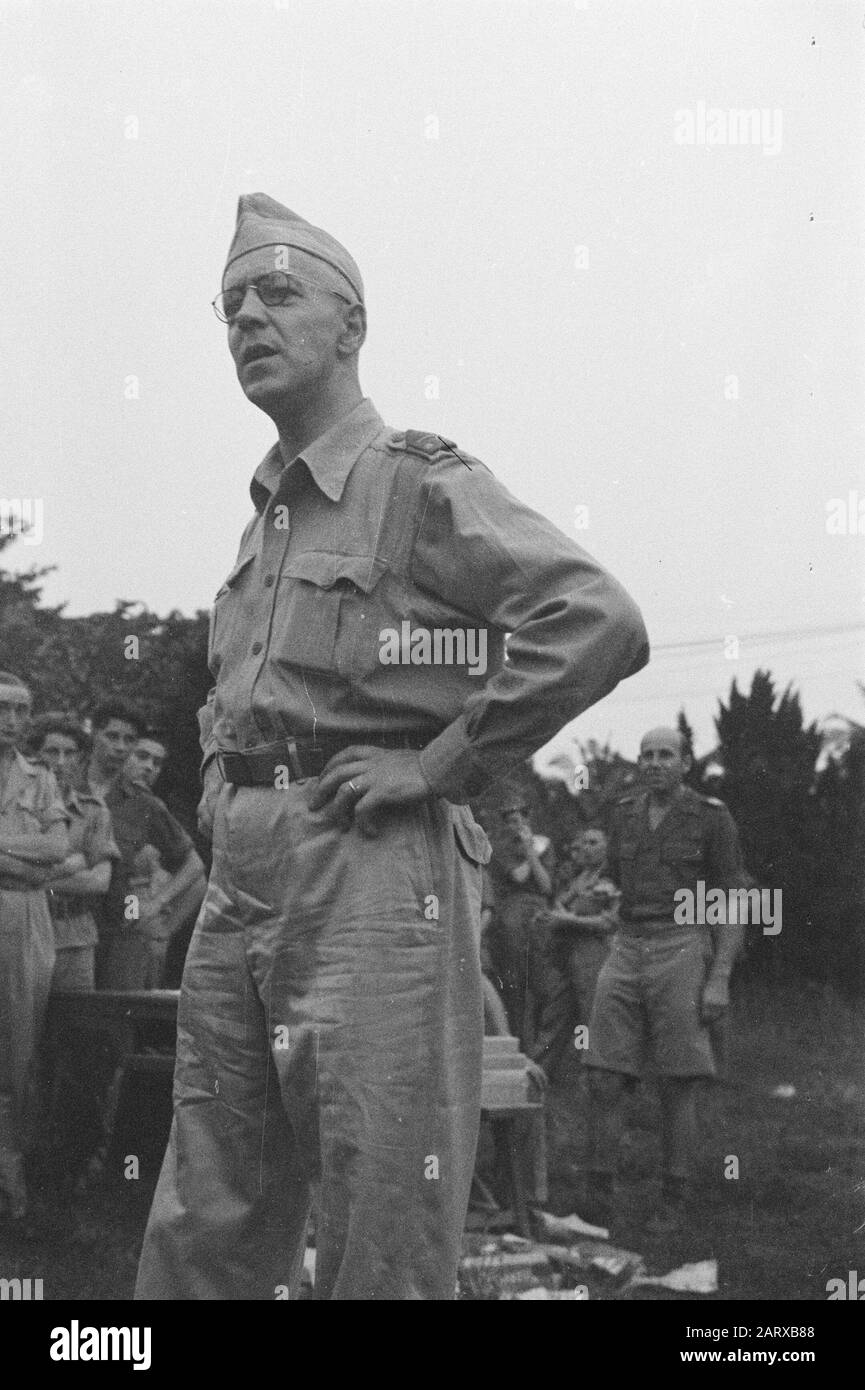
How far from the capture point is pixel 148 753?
5.21m

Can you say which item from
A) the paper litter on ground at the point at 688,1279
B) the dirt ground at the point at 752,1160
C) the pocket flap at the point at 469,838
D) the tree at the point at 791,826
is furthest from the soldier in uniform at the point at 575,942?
the pocket flap at the point at 469,838

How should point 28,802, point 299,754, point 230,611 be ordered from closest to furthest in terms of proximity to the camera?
point 299,754 < point 230,611 < point 28,802

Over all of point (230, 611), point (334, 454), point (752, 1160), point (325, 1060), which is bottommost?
point (752, 1160)

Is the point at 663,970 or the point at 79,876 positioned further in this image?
the point at 663,970

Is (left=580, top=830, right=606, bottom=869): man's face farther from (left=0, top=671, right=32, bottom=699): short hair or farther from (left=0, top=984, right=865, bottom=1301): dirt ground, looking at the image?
(left=0, top=671, right=32, bottom=699): short hair

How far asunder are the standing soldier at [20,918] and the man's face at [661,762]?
1.54m

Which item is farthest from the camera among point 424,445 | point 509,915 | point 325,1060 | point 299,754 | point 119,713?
point 509,915

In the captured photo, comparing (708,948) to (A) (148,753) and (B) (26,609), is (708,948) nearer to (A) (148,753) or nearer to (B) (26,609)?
(A) (148,753)

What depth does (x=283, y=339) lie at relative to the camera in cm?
347

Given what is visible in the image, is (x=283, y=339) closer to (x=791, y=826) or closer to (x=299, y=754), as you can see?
(x=299, y=754)

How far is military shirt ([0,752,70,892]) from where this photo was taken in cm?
505

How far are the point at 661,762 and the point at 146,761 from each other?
137 centimetres

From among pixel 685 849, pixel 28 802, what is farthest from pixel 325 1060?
pixel 685 849

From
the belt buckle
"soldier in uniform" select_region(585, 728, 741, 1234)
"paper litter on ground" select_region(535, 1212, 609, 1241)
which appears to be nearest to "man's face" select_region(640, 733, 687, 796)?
"soldier in uniform" select_region(585, 728, 741, 1234)
